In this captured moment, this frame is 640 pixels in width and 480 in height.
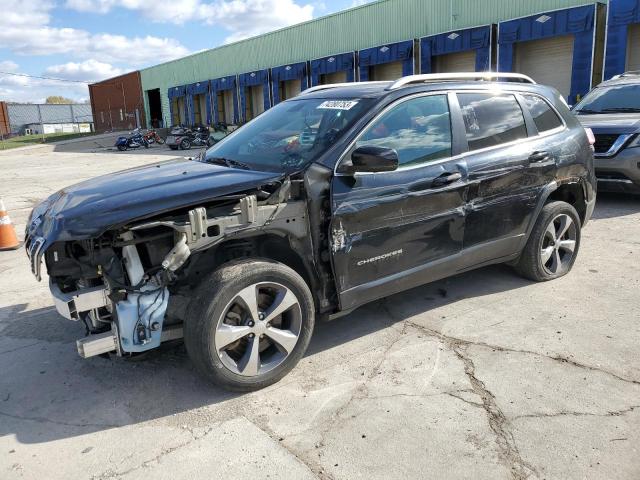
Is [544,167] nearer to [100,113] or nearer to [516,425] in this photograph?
[516,425]

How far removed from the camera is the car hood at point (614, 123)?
8.00 m

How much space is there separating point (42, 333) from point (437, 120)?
3503 millimetres

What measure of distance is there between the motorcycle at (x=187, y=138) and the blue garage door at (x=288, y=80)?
528 cm

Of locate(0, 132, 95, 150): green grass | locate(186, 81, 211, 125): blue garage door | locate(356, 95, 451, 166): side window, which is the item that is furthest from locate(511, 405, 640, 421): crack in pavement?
locate(0, 132, 95, 150): green grass

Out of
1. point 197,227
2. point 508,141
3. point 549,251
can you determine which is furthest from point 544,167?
point 197,227

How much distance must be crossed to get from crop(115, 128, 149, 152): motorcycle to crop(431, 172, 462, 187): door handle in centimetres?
3100

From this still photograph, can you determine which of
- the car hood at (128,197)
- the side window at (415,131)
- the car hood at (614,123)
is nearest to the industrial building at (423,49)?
the car hood at (614,123)

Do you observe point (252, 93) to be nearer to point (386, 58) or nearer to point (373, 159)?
point (386, 58)

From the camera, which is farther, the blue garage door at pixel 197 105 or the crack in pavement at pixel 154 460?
the blue garage door at pixel 197 105

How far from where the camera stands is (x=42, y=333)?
14.0 ft

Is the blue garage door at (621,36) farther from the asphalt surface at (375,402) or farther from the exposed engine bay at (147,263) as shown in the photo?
the exposed engine bay at (147,263)

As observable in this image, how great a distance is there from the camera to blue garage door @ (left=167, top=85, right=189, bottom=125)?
149 ft

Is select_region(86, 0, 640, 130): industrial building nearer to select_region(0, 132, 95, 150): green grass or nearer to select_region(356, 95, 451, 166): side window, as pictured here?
select_region(0, 132, 95, 150): green grass

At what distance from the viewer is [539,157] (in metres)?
4.59
